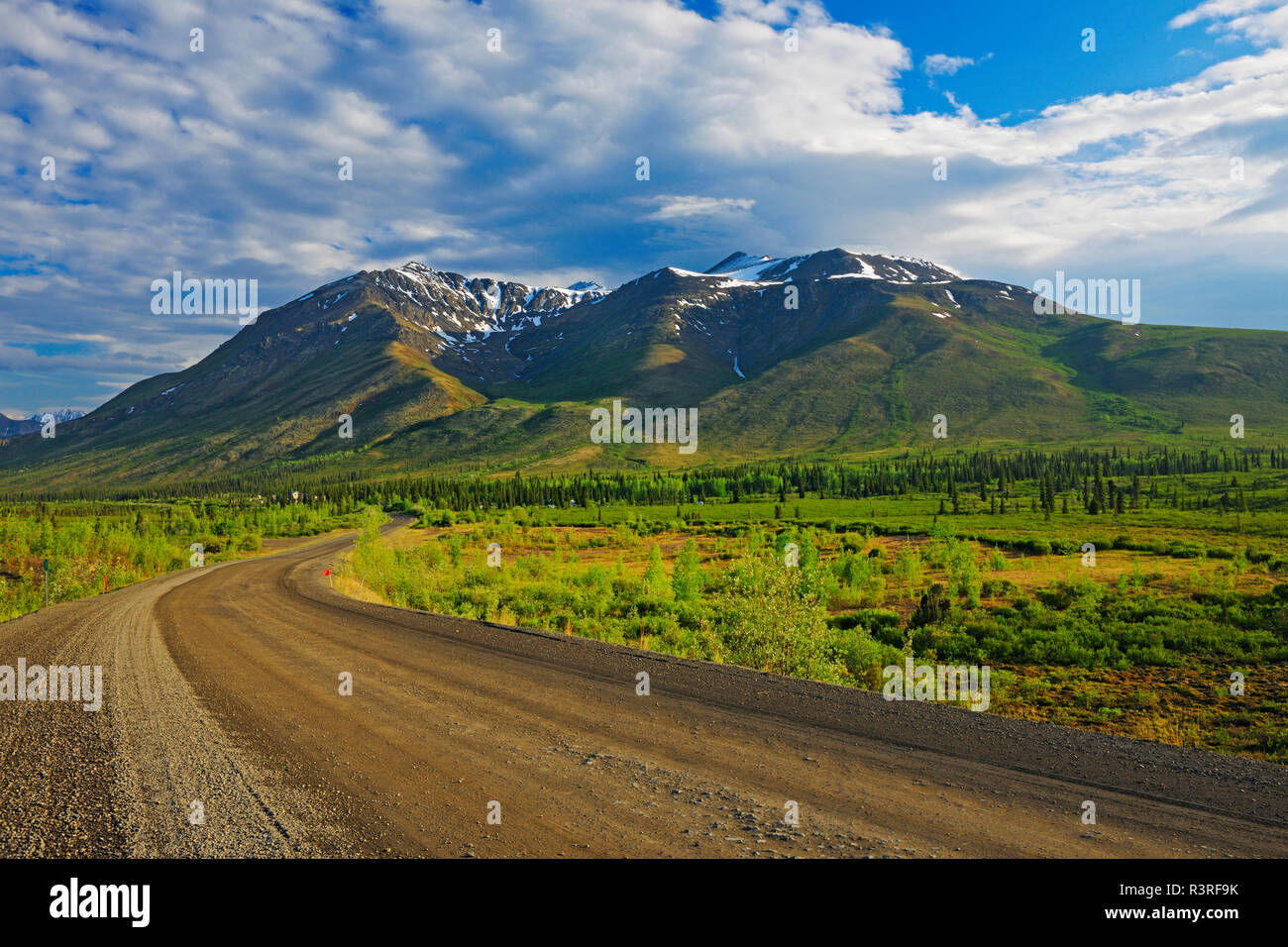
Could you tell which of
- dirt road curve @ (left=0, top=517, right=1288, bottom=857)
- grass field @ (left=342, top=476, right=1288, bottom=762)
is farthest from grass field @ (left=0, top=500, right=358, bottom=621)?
dirt road curve @ (left=0, top=517, right=1288, bottom=857)

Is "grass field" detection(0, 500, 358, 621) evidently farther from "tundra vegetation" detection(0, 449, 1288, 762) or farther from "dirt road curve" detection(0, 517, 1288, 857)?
"dirt road curve" detection(0, 517, 1288, 857)

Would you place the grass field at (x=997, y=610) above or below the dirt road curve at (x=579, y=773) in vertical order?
below

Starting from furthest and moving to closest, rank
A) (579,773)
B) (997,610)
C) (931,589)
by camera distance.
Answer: (931,589) < (997,610) < (579,773)

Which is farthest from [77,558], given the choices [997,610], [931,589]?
[997,610]

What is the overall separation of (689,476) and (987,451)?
84.3m

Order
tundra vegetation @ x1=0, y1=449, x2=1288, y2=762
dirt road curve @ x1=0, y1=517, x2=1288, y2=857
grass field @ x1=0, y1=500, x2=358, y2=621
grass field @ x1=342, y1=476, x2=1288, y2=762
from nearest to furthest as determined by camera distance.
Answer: dirt road curve @ x1=0, y1=517, x2=1288, y2=857, grass field @ x1=342, y1=476, x2=1288, y2=762, tundra vegetation @ x1=0, y1=449, x2=1288, y2=762, grass field @ x1=0, y1=500, x2=358, y2=621

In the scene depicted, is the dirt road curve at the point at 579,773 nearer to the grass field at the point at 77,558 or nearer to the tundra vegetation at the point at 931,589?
the tundra vegetation at the point at 931,589

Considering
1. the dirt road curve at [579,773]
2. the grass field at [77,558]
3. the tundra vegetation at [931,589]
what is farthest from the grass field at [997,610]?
the grass field at [77,558]

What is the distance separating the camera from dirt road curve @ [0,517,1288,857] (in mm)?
6477

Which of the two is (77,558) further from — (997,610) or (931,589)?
(997,610)

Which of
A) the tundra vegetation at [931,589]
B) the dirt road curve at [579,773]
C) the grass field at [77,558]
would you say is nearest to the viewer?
the dirt road curve at [579,773]

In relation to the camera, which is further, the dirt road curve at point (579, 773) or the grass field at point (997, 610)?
the grass field at point (997, 610)

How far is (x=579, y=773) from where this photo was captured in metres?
8.13

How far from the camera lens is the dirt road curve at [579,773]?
648 centimetres
